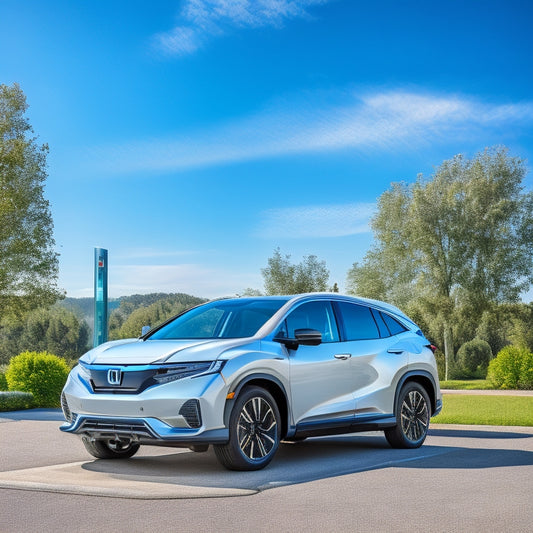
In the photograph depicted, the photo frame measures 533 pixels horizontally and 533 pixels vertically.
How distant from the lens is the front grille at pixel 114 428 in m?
7.86

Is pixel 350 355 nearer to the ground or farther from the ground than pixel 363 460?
farther from the ground

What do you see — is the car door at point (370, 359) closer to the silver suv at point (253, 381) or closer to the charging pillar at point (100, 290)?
the silver suv at point (253, 381)

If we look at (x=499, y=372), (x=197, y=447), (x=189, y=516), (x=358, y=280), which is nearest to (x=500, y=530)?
(x=189, y=516)

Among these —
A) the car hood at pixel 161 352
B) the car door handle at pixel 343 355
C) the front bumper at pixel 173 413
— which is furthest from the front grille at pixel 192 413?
the car door handle at pixel 343 355

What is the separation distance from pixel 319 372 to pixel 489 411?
9.13 meters

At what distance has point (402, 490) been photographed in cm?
744

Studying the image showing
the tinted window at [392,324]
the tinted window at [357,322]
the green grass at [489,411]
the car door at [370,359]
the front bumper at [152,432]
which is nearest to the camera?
the front bumper at [152,432]

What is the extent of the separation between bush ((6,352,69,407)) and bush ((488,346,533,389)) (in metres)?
16.2

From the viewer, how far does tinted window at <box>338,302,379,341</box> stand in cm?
996

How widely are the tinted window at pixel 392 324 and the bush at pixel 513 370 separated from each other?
18785 mm

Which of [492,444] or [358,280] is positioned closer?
[492,444]

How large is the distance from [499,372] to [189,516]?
2430 cm

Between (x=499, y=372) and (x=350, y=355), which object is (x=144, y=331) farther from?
(x=499, y=372)

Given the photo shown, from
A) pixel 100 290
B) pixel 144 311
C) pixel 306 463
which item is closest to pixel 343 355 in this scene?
pixel 306 463
